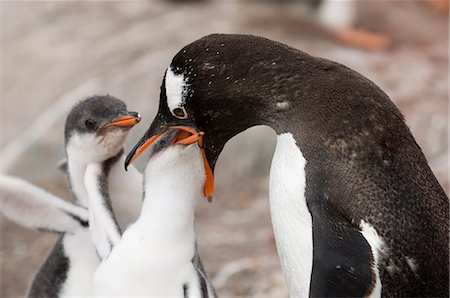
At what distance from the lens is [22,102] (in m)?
5.47

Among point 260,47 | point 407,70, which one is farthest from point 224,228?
point 260,47

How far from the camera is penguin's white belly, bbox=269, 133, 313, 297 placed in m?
2.09

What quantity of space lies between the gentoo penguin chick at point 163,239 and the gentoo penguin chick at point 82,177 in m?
0.16

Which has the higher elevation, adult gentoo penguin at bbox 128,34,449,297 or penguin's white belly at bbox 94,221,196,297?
adult gentoo penguin at bbox 128,34,449,297

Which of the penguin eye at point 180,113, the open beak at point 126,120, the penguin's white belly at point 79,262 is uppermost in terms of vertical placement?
the penguin eye at point 180,113

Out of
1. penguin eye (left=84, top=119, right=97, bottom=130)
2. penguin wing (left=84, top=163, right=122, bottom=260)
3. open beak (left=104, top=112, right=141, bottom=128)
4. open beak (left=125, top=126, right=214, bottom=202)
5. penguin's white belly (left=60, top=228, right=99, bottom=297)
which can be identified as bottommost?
penguin's white belly (left=60, top=228, right=99, bottom=297)

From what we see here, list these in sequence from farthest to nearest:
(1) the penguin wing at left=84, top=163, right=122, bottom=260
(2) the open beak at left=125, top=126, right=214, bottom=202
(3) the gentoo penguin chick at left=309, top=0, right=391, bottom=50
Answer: (3) the gentoo penguin chick at left=309, top=0, right=391, bottom=50
(1) the penguin wing at left=84, top=163, right=122, bottom=260
(2) the open beak at left=125, top=126, right=214, bottom=202

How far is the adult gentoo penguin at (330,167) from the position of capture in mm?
2039

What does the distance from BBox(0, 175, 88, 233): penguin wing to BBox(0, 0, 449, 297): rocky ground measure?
1.10 metres

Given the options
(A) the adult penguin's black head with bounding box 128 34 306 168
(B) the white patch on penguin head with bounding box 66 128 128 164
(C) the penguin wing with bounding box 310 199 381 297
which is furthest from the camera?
(B) the white patch on penguin head with bounding box 66 128 128 164

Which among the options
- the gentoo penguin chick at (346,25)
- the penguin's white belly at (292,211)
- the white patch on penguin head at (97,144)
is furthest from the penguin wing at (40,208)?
the gentoo penguin chick at (346,25)

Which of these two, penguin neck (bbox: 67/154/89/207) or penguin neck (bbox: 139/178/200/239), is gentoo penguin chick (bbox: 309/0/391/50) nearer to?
penguin neck (bbox: 67/154/89/207)

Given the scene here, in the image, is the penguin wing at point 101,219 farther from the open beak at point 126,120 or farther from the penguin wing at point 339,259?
the penguin wing at point 339,259

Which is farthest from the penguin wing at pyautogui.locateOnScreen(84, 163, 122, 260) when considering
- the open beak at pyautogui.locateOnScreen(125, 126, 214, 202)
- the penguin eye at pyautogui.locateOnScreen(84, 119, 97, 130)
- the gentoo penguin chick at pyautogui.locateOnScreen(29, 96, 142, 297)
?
the open beak at pyautogui.locateOnScreen(125, 126, 214, 202)
